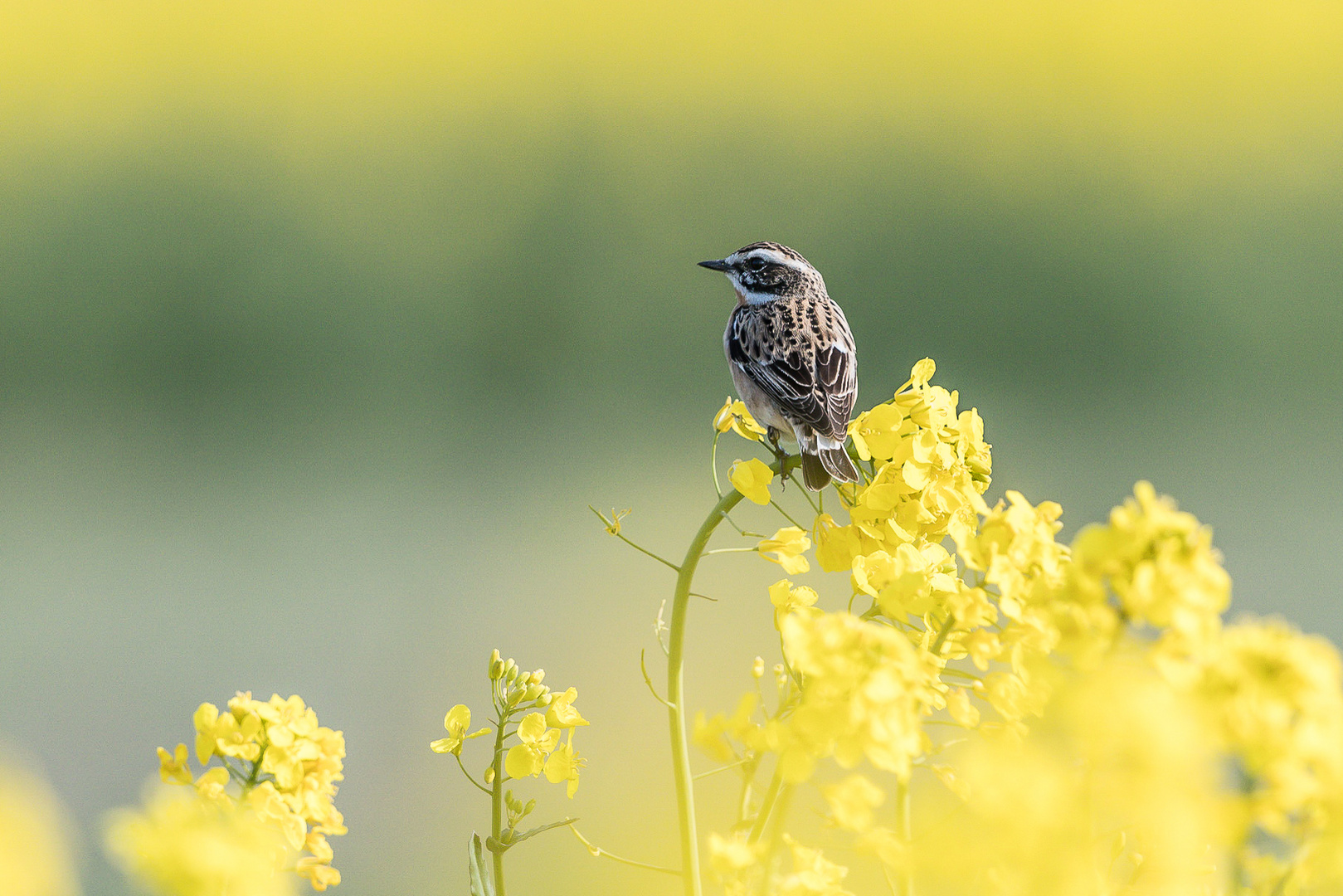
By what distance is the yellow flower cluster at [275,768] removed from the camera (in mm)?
349

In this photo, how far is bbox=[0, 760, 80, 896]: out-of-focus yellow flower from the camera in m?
0.21

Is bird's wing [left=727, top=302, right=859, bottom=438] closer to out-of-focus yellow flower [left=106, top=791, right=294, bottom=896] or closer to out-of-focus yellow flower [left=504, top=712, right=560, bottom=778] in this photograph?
out-of-focus yellow flower [left=504, top=712, right=560, bottom=778]

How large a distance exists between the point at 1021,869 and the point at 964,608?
13cm

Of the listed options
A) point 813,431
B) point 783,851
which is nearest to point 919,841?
point 783,851

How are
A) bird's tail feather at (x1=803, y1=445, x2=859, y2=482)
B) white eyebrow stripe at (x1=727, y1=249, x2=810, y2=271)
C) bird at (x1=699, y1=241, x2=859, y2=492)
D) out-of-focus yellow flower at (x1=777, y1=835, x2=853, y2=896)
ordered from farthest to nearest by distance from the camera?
white eyebrow stripe at (x1=727, y1=249, x2=810, y2=271) < bird at (x1=699, y1=241, x2=859, y2=492) < bird's tail feather at (x1=803, y1=445, x2=859, y2=482) < out-of-focus yellow flower at (x1=777, y1=835, x2=853, y2=896)

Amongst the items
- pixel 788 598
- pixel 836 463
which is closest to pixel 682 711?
pixel 788 598

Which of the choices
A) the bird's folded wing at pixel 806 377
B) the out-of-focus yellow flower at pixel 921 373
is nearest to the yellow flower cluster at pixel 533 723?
the out-of-focus yellow flower at pixel 921 373

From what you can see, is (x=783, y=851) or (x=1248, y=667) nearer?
(x=1248, y=667)

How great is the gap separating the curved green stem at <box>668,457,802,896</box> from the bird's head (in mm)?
771

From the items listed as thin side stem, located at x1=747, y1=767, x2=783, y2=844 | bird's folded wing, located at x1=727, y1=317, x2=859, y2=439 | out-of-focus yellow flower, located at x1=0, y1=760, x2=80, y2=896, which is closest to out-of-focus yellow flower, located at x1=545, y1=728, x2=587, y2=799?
thin side stem, located at x1=747, y1=767, x2=783, y2=844

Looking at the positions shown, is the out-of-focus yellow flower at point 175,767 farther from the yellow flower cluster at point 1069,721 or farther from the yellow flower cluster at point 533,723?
the yellow flower cluster at point 1069,721

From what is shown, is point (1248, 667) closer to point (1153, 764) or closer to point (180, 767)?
point (1153, 764)

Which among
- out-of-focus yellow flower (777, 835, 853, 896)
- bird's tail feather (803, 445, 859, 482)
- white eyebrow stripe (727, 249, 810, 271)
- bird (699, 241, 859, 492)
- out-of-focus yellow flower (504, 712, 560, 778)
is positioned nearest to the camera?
out-of-focus yellow flower (777, 835, 853, 896)

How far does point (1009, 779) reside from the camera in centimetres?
19
